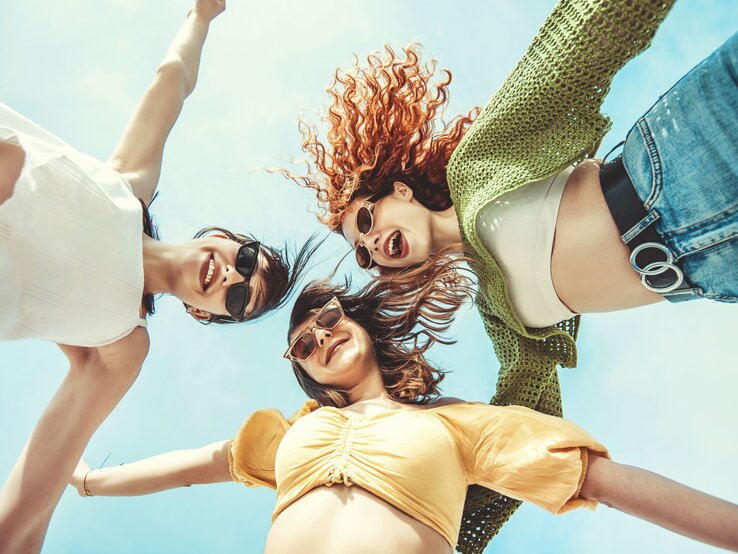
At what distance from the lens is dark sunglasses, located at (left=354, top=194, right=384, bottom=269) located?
2959 millimetres

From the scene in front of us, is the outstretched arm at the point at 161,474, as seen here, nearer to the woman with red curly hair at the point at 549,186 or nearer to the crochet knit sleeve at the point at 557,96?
the woman with red curly hair at the point at 549,186

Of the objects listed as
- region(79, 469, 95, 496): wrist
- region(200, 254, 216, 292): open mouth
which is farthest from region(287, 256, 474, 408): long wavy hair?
region(79, 469, 95, 496): wrist

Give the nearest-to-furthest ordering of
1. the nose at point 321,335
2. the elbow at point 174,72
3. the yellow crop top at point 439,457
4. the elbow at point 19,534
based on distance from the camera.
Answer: the yellow crop top at point 439,457 < the elbow at point 19,534 < the nose at point 321,335 < the elbow at point 174,72

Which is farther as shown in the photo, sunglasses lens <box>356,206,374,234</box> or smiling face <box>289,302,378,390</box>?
smiling face <box>289,302,378,390</box>

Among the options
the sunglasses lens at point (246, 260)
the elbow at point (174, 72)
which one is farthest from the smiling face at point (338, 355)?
the elbow at point (174, 72)

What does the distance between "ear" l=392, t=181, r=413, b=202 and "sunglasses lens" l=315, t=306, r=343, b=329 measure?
0.73 m

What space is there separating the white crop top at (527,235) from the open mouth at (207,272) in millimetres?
1429

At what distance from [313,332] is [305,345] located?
3.3 inches

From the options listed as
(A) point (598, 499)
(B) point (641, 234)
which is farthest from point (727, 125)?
(A) point (598, 499)

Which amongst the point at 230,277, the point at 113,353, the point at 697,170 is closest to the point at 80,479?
the point at 113,353

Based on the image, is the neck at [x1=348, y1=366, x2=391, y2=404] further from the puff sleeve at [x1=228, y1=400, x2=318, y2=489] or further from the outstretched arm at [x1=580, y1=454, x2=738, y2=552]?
the outstretched arm at [x1=580, y1=454, x2=738, y2=552]

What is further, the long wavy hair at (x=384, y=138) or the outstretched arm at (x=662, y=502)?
the long wavy hair at (x=384, y=138)

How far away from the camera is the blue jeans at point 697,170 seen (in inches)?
75.7

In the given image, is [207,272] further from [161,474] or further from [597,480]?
[597,480]
